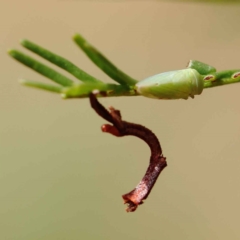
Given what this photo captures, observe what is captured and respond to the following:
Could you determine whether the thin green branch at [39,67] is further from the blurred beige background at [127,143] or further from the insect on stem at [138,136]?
the blurred beige background at [127,143]

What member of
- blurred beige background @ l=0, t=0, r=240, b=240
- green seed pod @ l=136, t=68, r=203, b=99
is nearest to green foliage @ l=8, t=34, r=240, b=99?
green seed pod @ l=136, t=68, r=203, b=99

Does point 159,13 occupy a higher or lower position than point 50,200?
higher

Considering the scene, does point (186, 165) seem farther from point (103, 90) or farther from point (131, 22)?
point (103, 90)

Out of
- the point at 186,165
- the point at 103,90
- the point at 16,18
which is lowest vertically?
the point at 103,90

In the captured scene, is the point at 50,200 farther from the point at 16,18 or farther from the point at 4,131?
the point at 16,18

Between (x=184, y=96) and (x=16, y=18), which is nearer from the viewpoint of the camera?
(x=184, y=96)

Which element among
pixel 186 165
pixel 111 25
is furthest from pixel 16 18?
pixel 186 165

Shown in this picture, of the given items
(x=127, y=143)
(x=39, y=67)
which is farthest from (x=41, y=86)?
(x=127, y=143)
